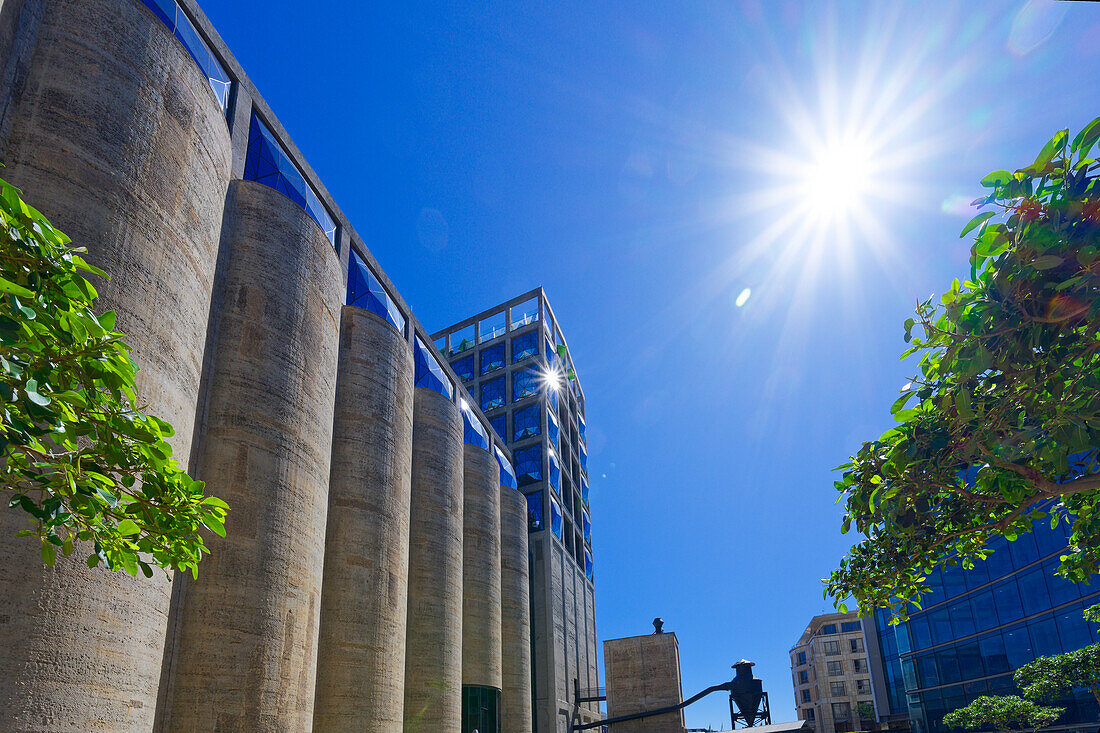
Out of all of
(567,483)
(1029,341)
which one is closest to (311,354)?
(1029,341)

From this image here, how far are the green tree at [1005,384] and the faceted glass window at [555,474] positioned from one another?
2049 inches

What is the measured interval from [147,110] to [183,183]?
1.64 meters

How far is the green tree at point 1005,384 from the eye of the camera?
238 inches

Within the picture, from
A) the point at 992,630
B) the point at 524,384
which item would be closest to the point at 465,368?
the point at 524,384

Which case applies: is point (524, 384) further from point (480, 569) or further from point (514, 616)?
point (480, 569)

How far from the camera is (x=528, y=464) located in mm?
60500

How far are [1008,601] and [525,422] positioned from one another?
3705cm

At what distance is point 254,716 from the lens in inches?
647

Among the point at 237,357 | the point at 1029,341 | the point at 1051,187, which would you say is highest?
the point at 237,357

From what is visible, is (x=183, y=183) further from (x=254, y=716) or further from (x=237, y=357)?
(x=254, y=716)

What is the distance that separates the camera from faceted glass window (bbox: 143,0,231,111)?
18.9 meters

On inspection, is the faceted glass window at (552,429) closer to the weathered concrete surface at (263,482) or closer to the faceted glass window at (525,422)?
the faceted glass window at (525,422)

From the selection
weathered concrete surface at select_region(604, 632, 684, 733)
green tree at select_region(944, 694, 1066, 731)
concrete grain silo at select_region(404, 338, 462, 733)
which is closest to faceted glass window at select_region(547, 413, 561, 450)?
weathered concrete surface at select_region(604, 632, 684, 733)

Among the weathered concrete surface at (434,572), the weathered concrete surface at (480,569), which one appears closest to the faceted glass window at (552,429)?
the weathered concrete surface at (480,569)
